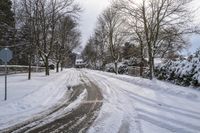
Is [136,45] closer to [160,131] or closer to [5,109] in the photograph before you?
[5,109]

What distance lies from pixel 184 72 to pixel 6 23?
32.6m

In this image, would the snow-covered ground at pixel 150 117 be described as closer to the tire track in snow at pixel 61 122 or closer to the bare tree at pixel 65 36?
the tire track in snow at pixel 61 122

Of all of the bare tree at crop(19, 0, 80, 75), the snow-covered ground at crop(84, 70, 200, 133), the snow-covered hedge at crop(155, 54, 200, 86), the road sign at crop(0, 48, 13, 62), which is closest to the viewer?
the snow-covered ground at crop(84, 70, 200, 133)

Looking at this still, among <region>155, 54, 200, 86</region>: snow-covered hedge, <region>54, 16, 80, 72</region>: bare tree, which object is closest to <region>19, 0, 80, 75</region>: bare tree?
<region>54, 16, 80, 72</region>: bare tree

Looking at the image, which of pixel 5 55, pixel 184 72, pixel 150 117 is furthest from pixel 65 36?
pixel 150 117

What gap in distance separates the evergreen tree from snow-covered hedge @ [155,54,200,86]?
26.3m

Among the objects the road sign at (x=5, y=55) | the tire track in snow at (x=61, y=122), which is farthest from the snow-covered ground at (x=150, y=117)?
the road sign at (x=5, y=55)

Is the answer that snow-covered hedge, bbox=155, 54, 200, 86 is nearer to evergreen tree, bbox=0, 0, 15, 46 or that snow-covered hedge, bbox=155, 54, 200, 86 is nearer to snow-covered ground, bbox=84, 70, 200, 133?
snow-covered ground, bbox=84, 70, 200, 133

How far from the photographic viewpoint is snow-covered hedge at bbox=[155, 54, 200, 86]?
18.1 meters

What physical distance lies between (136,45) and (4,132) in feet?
101

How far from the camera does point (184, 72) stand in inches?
786

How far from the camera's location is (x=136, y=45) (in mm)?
37562

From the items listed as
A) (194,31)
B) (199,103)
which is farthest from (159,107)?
(194,31)

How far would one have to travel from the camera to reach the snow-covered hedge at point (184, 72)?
714 inches
